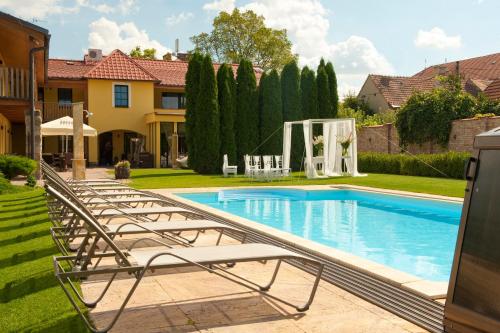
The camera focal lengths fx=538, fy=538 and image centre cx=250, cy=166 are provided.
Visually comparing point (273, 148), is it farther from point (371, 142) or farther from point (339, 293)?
point (339, 293)

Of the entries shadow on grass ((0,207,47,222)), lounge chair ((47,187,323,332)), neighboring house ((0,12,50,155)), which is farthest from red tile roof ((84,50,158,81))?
lounge chair ((47,187,323,332))

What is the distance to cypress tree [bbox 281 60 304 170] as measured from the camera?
25.9 meters

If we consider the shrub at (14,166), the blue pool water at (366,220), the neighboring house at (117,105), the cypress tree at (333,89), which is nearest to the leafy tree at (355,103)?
the neighboring house at (117,105)

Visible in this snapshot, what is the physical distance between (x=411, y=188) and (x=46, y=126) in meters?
14.4

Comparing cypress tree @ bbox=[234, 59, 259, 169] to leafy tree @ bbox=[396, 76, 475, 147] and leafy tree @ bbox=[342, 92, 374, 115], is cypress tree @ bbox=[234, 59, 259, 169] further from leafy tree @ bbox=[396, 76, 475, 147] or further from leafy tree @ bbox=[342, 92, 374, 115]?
leafy tree @ bbox=[342, 92, 374, 115]

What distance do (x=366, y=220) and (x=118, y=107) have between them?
2263 centimetres

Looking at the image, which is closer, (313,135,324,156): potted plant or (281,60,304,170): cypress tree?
(313,135,324,156): potted plant

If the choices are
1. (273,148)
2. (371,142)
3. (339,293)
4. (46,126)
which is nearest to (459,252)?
(339,293)

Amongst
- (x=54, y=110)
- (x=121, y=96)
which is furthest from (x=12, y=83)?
(x=121, y=96)

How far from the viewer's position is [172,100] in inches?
1344

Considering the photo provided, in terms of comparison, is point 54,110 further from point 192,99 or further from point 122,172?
point 122,172

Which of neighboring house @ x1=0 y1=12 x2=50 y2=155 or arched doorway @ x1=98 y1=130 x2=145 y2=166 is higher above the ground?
neighboring house @ x1=0 y1=12 x2=50 y2=155

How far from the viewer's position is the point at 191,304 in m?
4.20

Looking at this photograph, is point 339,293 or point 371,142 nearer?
point 339,293
